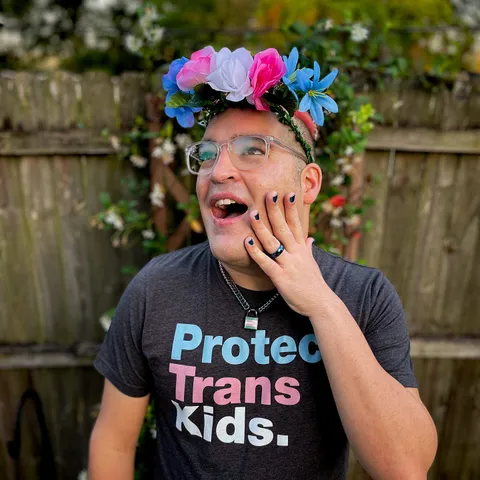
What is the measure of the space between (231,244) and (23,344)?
202cm

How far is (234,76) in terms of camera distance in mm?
1328

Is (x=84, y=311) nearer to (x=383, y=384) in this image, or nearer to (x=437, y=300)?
(x=383, y=384)

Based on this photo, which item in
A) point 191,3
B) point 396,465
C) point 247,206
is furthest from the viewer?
point 191,3

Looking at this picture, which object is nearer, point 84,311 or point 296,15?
point 84,311

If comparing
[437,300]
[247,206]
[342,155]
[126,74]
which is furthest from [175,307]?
[437,300]

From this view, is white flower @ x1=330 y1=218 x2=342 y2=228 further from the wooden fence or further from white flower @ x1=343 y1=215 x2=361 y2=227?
the wooden fence

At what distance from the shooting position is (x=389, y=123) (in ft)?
8.00

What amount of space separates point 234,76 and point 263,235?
0.50m

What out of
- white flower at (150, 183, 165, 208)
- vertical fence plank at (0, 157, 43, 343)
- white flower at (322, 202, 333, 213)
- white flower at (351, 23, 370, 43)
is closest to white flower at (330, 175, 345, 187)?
white flower at (322, 202, 333, 213)

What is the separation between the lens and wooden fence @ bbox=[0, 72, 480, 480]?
7.77 feet

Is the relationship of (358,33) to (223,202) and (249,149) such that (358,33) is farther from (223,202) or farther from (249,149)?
(223,202)

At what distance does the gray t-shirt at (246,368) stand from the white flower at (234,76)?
2.02 feet

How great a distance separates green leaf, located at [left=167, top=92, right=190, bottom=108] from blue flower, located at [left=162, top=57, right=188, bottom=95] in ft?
0.08

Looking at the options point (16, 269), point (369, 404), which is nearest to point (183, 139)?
point (16, 269)
